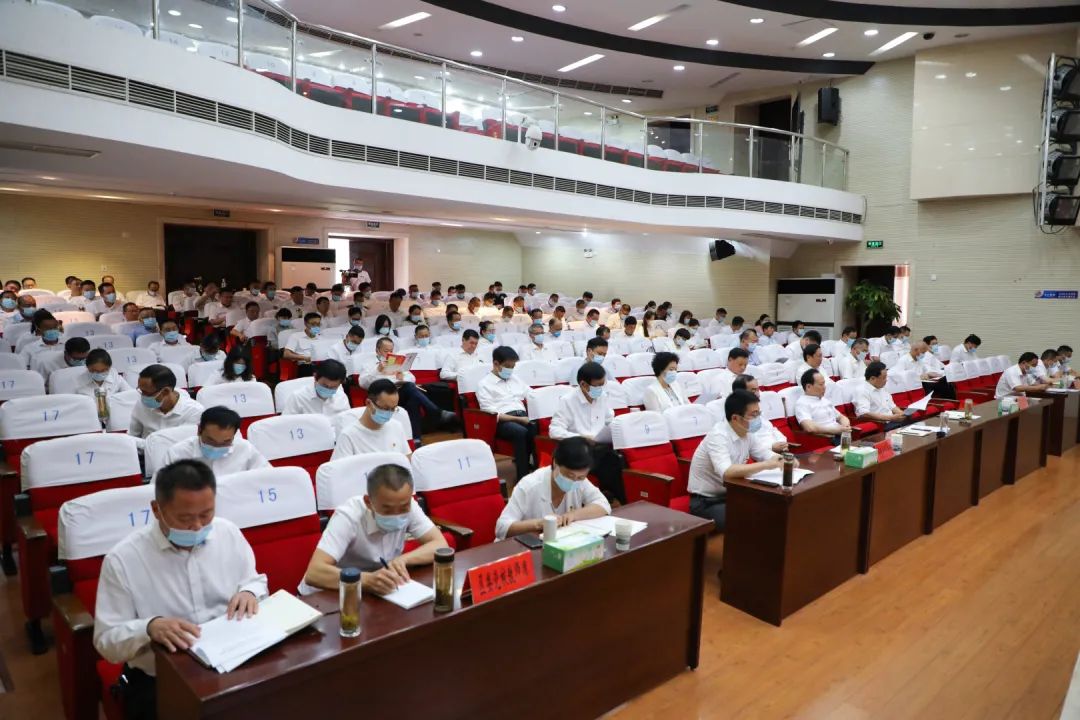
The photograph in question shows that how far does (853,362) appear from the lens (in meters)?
9.27

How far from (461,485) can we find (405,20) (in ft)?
37.7

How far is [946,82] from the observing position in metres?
13.3

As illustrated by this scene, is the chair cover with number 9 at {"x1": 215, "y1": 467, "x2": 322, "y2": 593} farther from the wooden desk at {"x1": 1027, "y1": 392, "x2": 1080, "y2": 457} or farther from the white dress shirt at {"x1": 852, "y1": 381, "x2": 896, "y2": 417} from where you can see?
the wooden desk at {"x1": 1027, "y1": 392, "x2": 1080, "y2": 457}

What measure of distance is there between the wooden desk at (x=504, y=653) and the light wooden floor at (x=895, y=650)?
17cm

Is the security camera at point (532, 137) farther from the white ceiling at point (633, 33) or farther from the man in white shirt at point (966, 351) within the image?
the man in white shirt at point (966, 351)

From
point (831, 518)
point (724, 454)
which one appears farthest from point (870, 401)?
point (724, 454)

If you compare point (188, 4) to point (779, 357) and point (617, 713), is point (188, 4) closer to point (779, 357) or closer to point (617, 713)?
point (617, 713)

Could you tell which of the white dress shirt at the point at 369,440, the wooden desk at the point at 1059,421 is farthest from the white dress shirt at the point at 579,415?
the wooden desk at the point at 1059,421

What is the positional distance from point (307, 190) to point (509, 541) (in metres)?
6.96

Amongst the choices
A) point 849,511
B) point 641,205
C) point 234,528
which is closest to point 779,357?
point 641,205

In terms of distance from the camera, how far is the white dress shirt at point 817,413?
5855 millimetres

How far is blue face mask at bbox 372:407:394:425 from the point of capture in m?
4.07

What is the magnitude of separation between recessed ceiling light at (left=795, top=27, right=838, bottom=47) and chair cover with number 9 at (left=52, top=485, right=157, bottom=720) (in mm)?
13930

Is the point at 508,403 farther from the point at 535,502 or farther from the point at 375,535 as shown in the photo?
the point at 375,535
